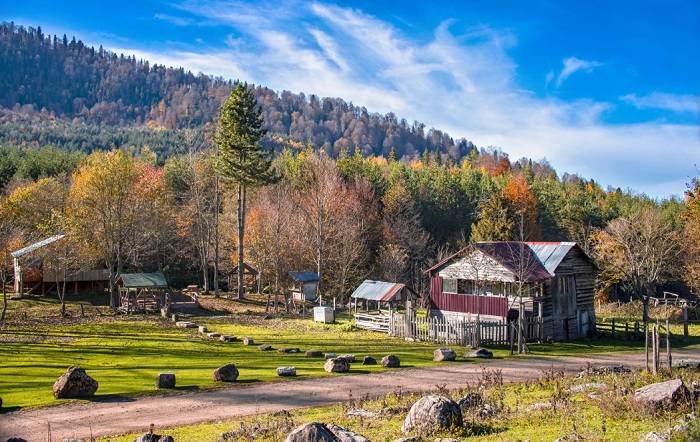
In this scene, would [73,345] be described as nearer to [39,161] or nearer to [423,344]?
[423,344]

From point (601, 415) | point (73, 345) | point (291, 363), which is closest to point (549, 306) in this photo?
point (291, 363)

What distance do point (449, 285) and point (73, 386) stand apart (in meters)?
29.0

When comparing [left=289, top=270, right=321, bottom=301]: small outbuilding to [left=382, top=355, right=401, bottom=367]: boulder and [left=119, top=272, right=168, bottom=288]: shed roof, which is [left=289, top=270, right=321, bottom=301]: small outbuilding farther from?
[left=382, top=355, right=401, bottom=367]: boulder

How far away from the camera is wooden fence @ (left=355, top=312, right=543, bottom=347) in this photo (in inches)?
1328

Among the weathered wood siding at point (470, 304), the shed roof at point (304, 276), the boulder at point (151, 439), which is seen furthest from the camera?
the shed roof at point (304, 276)

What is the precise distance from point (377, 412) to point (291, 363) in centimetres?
1073

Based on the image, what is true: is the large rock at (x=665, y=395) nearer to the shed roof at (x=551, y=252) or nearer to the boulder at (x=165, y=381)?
the boulder at (x=165, y=381)

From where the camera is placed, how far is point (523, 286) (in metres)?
39.3

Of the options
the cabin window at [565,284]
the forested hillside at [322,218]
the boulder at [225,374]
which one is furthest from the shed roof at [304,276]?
the boulder at [225,374]

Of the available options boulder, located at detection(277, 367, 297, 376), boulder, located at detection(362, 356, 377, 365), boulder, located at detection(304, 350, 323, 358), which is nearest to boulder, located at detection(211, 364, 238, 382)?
boulder, located at detection(277, 367, 297, 376)

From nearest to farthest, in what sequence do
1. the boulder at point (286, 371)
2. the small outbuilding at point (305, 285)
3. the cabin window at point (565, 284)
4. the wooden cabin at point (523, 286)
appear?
the boulder at point (286, 371) < the wooden cabin at point (523, 286) < the cabin window at point (565, 284) < the small outbuilding at point (305, 285)

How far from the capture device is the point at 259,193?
74.3 m

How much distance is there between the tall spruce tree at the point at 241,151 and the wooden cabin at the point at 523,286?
967 inches

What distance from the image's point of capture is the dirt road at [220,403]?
53.2 feet
